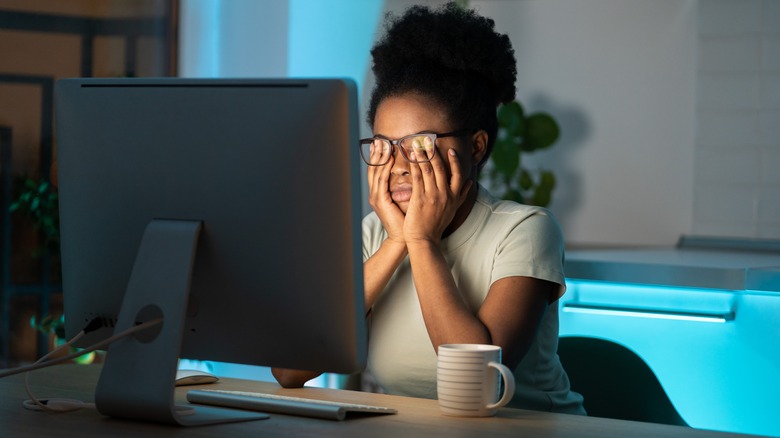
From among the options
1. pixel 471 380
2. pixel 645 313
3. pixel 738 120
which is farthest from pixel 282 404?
pixel 738 120

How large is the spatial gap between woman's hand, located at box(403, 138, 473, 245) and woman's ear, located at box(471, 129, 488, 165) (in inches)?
3.5

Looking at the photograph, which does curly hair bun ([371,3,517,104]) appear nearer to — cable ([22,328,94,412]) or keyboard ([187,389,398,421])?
keyboard ([187,389,398,421])

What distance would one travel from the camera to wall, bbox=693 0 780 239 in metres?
3.12

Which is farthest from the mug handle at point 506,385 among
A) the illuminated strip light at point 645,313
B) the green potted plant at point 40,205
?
the green potted plant at point 40,205

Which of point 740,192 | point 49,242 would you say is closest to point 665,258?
point 740,192

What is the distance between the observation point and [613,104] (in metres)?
3.38

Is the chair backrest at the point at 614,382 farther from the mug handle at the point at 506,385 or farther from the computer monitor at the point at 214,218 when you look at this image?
the computer monitor at the point at 214,218

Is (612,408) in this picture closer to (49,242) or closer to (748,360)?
(748,360)

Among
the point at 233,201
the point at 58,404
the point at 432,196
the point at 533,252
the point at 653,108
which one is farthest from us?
the point at 653,108

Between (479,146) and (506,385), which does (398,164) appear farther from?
(506,385)

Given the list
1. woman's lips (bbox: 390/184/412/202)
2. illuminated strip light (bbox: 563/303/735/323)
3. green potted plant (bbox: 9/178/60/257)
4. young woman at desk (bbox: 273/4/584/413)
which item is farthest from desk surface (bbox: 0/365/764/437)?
green potted plant (bbox: 9/178/60/257)

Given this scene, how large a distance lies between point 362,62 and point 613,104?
106 cm

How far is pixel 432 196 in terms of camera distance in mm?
1745

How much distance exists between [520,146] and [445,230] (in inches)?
60.2
